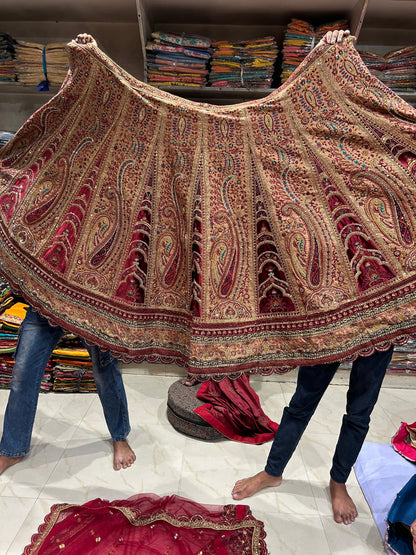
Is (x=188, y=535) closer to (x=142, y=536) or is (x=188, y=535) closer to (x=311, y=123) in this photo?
(x=142, y=536)

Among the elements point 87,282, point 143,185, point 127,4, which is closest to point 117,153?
point 143,185

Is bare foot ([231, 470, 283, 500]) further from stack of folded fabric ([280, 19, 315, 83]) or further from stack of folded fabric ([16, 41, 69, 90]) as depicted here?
stack of folded fabric ([16, 41, 69, 90])

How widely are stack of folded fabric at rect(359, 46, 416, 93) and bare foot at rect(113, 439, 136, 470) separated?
2.34m

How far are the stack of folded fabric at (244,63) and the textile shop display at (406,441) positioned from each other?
1.98 meters

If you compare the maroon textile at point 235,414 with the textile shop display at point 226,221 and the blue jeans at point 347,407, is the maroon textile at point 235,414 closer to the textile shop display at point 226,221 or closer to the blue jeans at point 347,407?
the blue jeans at point 347,407

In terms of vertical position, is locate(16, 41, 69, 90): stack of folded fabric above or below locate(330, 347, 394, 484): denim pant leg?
above

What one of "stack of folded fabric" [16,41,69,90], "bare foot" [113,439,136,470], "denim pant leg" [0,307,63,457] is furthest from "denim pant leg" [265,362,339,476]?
"stack of folded fabric" [16,41,69,90]

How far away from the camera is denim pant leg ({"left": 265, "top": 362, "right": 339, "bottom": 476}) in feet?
4.45

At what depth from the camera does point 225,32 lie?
228cm

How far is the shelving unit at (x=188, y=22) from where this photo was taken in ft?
6.68

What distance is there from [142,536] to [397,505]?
35.5 inches

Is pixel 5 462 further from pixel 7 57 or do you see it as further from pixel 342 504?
pixel 7 57

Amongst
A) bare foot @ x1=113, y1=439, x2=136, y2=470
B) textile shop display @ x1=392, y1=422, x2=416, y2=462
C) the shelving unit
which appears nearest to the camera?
bare foot @ x1=113, y1=439, x2=136, y2=470

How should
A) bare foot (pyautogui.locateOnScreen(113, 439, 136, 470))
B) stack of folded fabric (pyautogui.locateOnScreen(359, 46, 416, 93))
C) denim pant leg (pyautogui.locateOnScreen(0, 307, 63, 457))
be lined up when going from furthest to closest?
stack of folded fabric (pyautogui.locateOnScreen(359, 46, 416, 93)), bare foot (pyautogui.locateOnScreen(113, 439, 136, 470)), denim pant leg (pyautogui.locateOnScreen(0, 307, 63, 457))
